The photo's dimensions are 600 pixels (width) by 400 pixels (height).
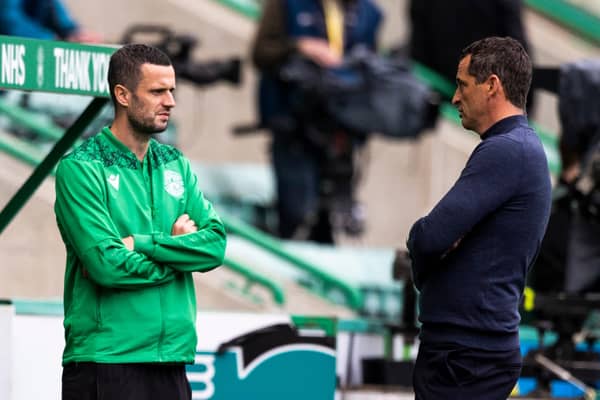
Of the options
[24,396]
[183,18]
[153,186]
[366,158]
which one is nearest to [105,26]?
[183,18]

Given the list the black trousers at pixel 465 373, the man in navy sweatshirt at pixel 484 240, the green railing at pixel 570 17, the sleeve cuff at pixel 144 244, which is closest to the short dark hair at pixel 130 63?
the sleeve cuff at pixel 144 244

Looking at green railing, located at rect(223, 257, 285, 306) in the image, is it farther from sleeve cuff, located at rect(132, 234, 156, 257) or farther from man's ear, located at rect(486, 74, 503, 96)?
man's ear, located at rect(486, 74, 503, 96)

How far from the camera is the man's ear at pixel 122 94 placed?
17.9 feet

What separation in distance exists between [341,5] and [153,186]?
5953mm

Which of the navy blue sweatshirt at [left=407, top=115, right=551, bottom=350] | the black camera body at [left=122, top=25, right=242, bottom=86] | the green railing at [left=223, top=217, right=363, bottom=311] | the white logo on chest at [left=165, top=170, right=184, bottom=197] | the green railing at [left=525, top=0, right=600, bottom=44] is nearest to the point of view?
the navy blue sweatshirt at [left=407, top=115, right=551, bottom=350]

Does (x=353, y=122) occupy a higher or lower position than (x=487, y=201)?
higher

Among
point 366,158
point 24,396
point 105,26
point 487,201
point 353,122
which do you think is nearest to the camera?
point 487,201

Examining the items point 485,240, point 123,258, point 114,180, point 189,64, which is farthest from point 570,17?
point 123,258

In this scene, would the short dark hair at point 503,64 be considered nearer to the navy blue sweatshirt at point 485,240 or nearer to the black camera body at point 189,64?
the navy blue sweatshirt at point 485,240

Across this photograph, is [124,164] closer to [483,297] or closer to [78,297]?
[78,297]

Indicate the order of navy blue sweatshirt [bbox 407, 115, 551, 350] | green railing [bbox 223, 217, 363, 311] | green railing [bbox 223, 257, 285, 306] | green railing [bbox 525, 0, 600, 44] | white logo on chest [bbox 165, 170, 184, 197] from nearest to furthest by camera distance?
navy blue sweatshirt [bbox 407, 115, 551, 350]
white logo on chest [bbox 165, 170, 184, 197]
green railing [bbox 223, 257, 285, 306]
green railing [bbox 223, 217, 363, 311]
green railing [bbox 525, 0, 600, 44]

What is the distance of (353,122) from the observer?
1116cm

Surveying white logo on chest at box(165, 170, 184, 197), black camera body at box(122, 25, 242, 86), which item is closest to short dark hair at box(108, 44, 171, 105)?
white logo on chest at box(165, 170, 184, 197)

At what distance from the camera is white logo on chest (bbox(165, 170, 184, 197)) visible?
18.2ft
